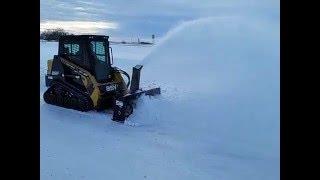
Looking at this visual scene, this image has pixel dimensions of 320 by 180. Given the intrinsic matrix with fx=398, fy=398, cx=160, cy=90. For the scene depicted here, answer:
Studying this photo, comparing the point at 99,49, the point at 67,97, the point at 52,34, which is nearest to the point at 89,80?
the point at 67,97

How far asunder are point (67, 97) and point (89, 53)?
10.0 inches

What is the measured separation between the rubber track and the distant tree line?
0.82 ft

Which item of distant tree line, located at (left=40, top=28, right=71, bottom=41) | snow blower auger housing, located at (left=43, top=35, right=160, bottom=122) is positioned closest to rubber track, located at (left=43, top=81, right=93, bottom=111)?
snow blower auger housing, located at (left=43, top=35, right=160, bottom=122)

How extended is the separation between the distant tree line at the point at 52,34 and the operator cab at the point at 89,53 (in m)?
0.02

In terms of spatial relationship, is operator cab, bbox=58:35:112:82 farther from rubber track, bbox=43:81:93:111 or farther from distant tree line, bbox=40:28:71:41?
rubber track, bbox=43:81:93:111

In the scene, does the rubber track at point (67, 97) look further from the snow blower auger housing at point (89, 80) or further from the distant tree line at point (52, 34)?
the distant tree line at point (52, 34)

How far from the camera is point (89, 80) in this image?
212 centimetres

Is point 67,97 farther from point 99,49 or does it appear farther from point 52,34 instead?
point 52,34

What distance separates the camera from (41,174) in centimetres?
165

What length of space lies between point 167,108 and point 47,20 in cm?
63

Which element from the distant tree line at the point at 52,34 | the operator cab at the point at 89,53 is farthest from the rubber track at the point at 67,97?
the distant tree line at the point at 52,34

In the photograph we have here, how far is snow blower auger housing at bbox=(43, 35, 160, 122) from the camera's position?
1.77 metres
